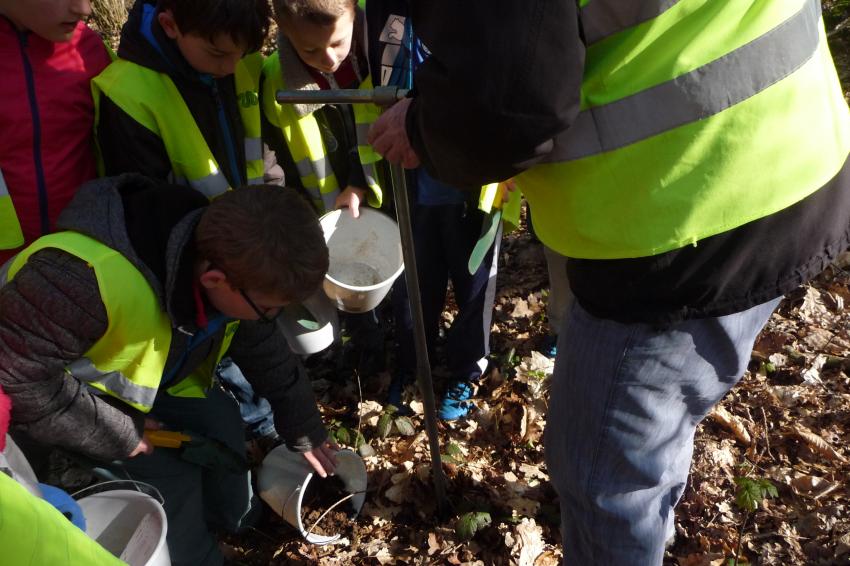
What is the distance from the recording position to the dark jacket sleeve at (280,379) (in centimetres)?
264

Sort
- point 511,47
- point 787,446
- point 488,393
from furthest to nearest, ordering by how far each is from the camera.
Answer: point 488,393
point 787,446
point 511,47

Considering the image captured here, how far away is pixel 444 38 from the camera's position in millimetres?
1356

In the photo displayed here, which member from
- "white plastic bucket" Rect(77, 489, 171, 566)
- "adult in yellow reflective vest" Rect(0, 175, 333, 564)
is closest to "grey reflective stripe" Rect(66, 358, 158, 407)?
"adult in yellow reflective vest" Rect(0, 175, 333, 564)

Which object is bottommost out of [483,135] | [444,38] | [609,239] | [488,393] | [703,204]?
[488,393]

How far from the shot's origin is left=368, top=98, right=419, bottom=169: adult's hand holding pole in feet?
5.82

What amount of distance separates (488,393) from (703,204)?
96.6 inches

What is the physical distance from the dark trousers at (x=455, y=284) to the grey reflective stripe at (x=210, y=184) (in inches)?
34.2

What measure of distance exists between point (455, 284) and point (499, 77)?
2182 mm

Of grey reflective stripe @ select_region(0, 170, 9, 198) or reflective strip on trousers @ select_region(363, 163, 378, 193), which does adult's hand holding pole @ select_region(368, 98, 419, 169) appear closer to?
reflective strip on trousers @ select_region(363, 163, 378, 193)

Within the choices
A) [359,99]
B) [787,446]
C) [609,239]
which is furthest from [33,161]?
[787,446]

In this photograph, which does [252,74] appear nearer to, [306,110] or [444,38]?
[306,110]

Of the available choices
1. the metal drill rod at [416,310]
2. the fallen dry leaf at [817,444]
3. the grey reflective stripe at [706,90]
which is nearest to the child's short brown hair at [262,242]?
the metal drill rod at [416,310]

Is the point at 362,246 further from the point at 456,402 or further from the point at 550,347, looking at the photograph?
the point at 550,347

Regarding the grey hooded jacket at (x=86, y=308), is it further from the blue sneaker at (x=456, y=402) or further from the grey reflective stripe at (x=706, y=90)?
the blue sneaker at (x=456, y=402)
